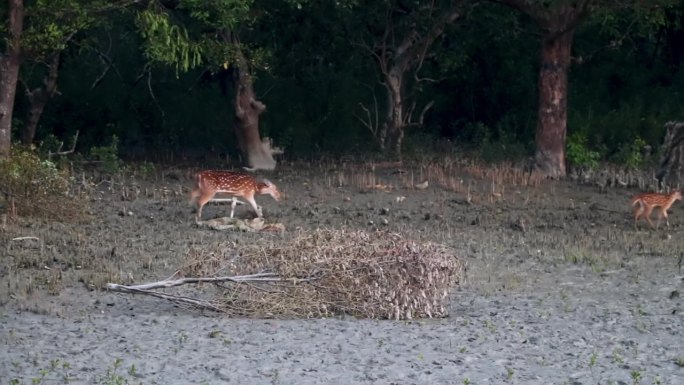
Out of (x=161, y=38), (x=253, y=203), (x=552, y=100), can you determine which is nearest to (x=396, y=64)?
(x=552, y=100)

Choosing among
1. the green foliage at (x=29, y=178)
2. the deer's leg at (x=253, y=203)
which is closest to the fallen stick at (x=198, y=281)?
the green foliage at (x=29, y=178)

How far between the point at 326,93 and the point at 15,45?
1192 cm

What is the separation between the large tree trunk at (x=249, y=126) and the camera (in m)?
26.5

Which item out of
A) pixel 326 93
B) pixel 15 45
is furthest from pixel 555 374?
pixel 326 93

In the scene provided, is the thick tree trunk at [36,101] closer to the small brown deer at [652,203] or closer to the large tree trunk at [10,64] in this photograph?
the large tree trunk at [10,64]

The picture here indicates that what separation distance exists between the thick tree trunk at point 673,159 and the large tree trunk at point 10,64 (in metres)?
11.6

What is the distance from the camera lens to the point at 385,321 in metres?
12.9

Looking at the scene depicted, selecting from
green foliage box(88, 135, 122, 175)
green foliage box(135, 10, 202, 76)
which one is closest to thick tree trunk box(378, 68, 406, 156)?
green foliage box(88, 135, 122, 175)

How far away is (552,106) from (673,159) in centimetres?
264

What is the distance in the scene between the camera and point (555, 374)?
10703 mm

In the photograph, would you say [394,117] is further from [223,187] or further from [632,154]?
[223,187]

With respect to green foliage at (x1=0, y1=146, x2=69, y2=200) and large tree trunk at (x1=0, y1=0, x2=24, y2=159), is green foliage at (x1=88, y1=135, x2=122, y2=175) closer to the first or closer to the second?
large tree trunk at (x1=0, y1=0, x2=24, y2=159)

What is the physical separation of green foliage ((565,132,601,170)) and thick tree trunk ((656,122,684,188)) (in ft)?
4.68

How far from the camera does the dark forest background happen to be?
94.3ft
